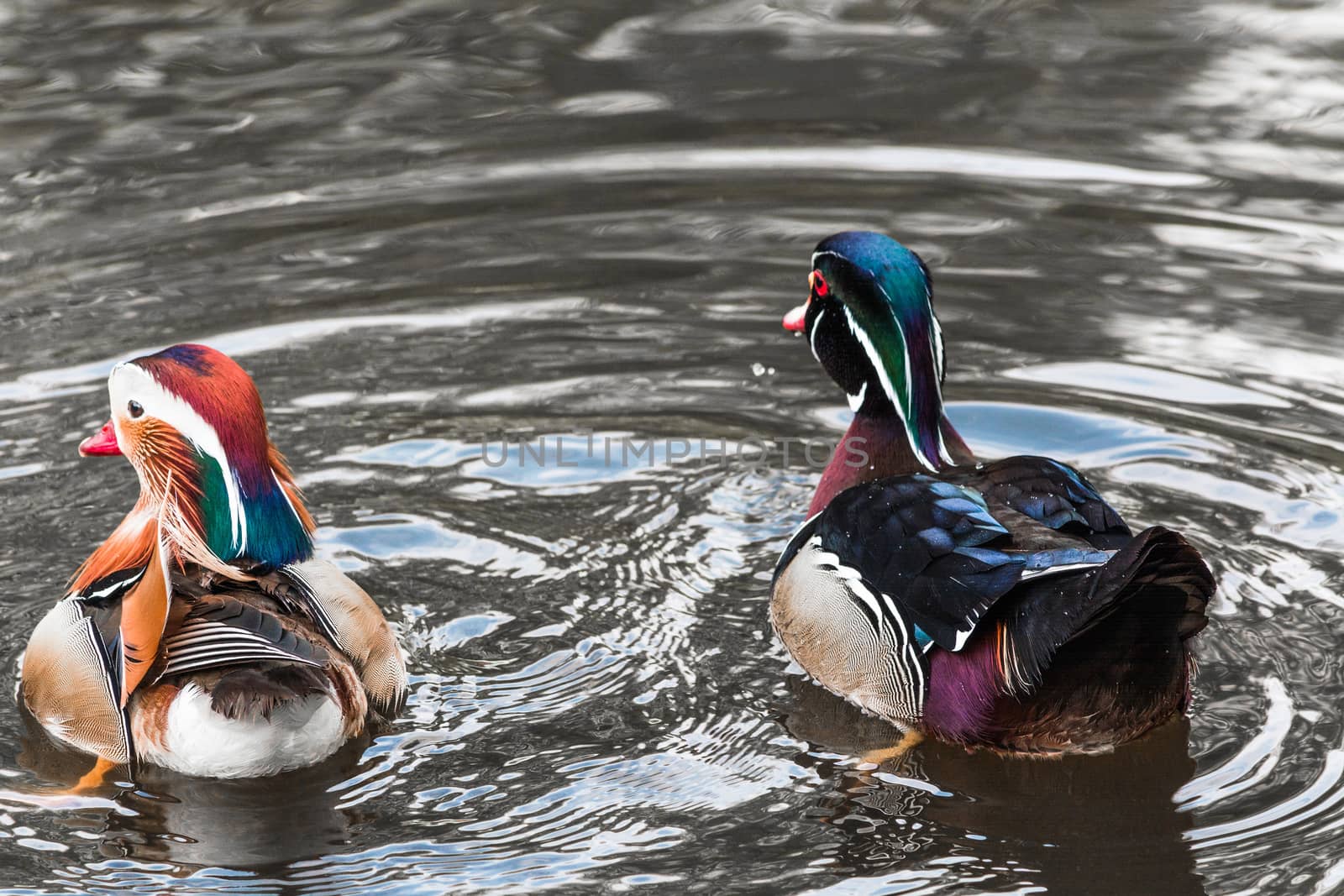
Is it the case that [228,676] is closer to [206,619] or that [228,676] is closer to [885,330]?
[206,619]

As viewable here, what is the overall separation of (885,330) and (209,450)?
2.59 metres

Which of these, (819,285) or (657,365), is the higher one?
(819,285)

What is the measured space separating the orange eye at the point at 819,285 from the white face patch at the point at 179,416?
248 centimetres

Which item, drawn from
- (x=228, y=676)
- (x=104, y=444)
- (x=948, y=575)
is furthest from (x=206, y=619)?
(x=948, y=575)

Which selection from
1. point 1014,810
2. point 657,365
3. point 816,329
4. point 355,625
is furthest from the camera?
point 657,365

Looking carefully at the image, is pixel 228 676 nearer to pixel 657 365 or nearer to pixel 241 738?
pixel 241 738

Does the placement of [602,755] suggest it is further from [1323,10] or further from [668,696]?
[1323,10]

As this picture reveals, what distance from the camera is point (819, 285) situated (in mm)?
7121

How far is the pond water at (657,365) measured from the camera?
560 centimetres

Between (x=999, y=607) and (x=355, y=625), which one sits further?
(x=355, y=625)

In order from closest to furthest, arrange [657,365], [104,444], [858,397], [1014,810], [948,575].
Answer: [1014,810]
[948,575]
[104,444]
[858,397]
[657,365]

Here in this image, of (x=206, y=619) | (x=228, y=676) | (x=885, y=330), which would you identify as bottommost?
(x=228, y=676)

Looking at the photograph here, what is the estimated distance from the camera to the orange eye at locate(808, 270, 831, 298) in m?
7.09

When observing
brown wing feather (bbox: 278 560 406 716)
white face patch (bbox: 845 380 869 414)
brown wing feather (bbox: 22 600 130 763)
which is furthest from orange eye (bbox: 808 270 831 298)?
brown wing feather (bbox: 22 600 130 763)
